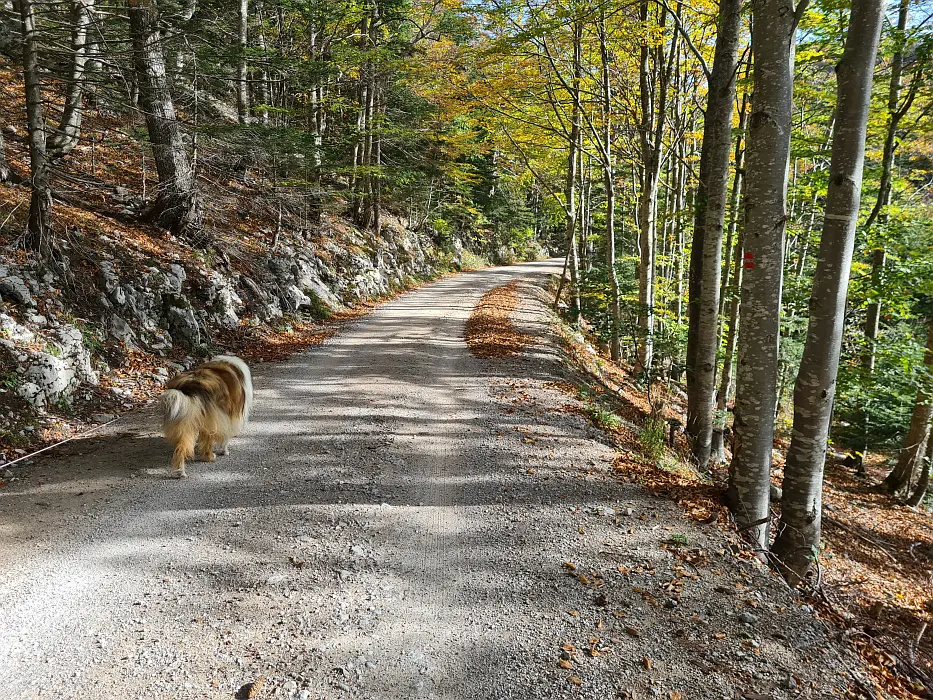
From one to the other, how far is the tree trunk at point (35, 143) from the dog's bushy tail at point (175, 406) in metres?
4.41

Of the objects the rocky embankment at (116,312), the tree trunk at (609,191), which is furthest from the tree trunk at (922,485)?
the rocky embankment at (116,312)

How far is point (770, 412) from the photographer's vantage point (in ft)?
16.2

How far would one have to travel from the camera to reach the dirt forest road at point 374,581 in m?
3.00

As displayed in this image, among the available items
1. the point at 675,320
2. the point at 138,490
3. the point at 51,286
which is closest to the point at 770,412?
the point at 138,490

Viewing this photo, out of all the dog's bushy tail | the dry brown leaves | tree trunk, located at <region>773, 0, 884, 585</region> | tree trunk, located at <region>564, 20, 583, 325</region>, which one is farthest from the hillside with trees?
the dry brown leaves

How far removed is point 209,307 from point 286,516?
693cm

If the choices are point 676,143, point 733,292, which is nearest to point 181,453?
point 733,292

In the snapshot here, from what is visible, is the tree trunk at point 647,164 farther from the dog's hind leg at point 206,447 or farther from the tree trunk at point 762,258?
the dog's hind leg at point 206,447

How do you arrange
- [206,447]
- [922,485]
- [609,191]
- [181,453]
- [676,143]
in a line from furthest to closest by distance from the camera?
[609,191]
[676,143]
[922,485]
[206,447]
[181,453]

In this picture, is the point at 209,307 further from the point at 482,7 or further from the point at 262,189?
the point at 482,7

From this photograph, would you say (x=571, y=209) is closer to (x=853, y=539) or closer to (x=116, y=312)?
(x=853, y=539)

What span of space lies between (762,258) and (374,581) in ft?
14.5

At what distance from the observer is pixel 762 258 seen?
4730 mm

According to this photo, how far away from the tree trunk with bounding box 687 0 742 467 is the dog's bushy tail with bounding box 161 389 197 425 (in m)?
6.74
